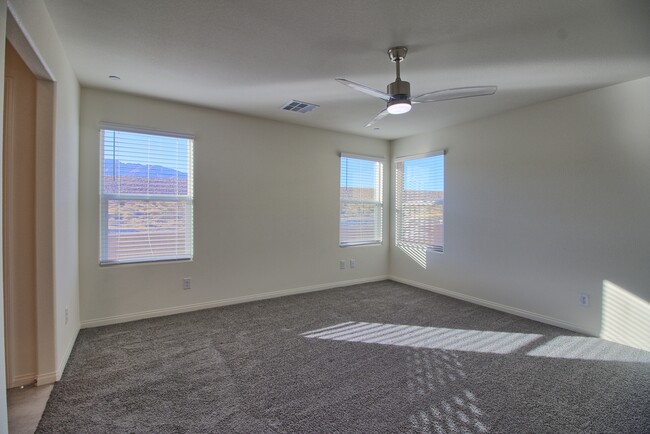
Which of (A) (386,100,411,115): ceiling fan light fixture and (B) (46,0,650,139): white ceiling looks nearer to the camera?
(B) (46,0,650,139): white ceiling

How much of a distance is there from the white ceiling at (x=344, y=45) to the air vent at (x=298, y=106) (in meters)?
0.17

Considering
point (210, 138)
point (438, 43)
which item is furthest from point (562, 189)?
point (210, 138)

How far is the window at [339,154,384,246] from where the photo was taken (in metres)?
5.23

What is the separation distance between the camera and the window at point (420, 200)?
486cm

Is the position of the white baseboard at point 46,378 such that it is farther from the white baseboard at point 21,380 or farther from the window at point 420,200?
the window at point 420,200

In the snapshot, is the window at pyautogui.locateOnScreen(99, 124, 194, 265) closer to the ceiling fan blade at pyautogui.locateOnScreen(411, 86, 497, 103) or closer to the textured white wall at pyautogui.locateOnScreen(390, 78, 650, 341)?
the ceiling fan blade at pyautogui.locateOnScreen(411, 86, 497, 103)

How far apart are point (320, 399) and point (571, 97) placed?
3.83m

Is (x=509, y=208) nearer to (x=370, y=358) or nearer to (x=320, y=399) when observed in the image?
(x=370, y=358)

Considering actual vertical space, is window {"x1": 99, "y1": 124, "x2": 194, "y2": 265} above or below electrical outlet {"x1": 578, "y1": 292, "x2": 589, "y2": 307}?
above

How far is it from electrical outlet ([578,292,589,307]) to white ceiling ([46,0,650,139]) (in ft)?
6.89

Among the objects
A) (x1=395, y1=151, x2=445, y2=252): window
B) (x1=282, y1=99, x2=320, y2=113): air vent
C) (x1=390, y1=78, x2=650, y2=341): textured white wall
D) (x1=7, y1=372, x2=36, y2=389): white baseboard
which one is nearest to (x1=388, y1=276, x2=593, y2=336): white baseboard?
(x1=390, y1=78, x2=650, y2=341): textured white wall

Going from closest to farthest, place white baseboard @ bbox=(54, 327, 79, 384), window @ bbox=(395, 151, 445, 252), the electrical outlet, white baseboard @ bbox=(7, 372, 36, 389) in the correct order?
white baseboard @ bbox=(7, 372, 36, 389) → white baseboard @ bbox=(54, 327, 79, 384) → the electrical outlet → window @ bbox=(395, 151, 445, 252)

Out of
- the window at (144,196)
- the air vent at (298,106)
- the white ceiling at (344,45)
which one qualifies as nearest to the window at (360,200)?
the air vent at (298,106)

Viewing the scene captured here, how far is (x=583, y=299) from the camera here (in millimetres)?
3340
